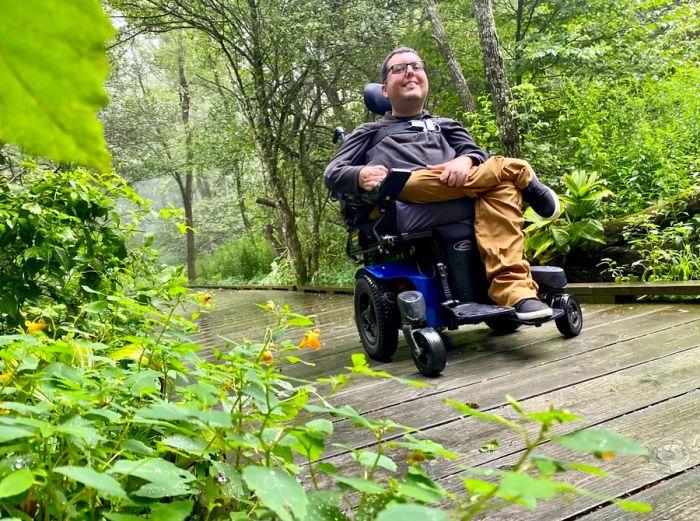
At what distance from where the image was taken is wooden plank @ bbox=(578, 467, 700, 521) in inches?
31.2

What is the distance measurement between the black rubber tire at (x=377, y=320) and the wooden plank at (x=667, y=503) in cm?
122

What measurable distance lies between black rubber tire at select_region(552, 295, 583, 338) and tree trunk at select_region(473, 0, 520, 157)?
2814 mm

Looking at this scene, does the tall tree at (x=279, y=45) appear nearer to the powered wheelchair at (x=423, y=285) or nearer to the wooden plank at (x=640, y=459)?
the powered wheelchair at (x=423, y=285)

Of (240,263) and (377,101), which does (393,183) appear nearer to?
(377,101)

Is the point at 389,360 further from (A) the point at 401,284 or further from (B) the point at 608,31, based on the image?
(B) the point at 608,31

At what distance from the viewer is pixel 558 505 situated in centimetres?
85

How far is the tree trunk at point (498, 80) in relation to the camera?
14.9 ft

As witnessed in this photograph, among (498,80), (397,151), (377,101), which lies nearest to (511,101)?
(498,80)

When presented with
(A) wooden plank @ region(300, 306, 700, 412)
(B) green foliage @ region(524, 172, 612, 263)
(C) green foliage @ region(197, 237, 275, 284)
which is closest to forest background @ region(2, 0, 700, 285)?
(B) green foliage @ region(524, 172, 612, 263)

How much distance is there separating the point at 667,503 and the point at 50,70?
989 mm

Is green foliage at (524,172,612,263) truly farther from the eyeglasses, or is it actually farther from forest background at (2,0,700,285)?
the eyeglasses

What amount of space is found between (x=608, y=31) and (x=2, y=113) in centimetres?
799

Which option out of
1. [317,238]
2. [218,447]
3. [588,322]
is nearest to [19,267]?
[218,447]

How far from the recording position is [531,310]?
1.77 metres
